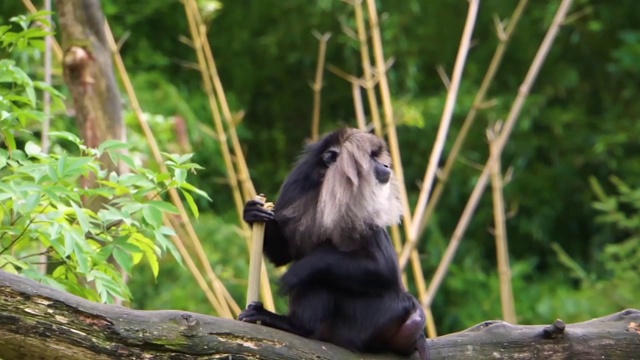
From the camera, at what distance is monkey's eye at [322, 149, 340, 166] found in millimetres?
3680

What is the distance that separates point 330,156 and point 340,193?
17 centimetres

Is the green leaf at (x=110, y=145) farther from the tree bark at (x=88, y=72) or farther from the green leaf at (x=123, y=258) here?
the tree bark at (x=88, y=72)

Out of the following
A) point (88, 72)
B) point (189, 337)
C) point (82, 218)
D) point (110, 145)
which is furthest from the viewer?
point (88, 72)

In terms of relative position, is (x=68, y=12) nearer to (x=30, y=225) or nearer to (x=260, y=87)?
(x=30, y=225)

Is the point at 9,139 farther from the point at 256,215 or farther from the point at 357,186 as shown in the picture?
the point at 357,186

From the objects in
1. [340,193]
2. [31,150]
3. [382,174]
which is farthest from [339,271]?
[31,150]

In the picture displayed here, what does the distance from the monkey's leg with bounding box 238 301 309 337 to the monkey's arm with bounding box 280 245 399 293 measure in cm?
11

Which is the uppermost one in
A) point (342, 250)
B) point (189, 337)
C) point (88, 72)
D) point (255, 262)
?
point (88, 72)

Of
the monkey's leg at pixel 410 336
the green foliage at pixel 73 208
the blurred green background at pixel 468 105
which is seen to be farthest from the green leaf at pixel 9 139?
the blurred green background at pixel 468 105

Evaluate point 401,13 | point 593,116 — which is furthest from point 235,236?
point 593,116

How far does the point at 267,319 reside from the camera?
11.3 ft

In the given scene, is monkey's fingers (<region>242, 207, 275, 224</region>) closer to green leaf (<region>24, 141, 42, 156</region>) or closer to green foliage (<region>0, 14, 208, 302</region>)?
green foliage (<region>0, 14, 208, 302</region>)

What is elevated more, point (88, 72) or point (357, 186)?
point (88, 72)

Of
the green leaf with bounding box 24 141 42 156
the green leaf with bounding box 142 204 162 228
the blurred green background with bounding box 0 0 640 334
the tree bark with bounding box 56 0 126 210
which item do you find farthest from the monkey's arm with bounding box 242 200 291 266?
the blurred green background with bounding box 0 0 640 334
